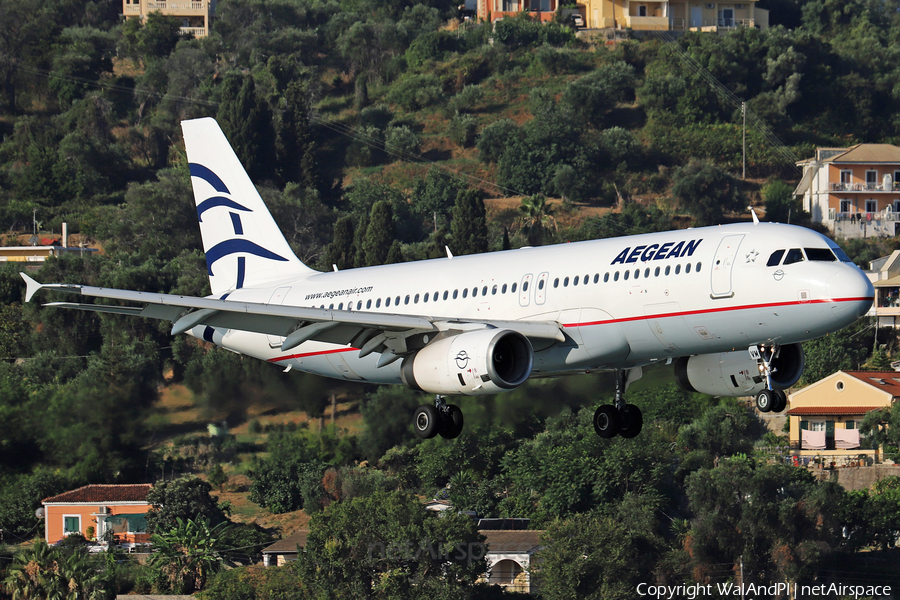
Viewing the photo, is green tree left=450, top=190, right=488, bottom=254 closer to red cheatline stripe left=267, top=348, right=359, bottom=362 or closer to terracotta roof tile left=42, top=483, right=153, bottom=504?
terracotta roof tile left=42, top=483, right=153, bottom=504

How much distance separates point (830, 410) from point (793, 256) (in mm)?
78528

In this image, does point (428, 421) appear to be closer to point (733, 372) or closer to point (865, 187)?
point (733, 372)

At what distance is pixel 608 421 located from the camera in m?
38.5

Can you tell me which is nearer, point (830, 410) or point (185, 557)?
point (185, 557)

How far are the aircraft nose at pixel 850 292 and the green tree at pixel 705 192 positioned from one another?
15341 centimetres

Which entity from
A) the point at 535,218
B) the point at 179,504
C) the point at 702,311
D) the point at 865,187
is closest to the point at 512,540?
the point at 179,504

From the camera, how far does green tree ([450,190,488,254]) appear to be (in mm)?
150500

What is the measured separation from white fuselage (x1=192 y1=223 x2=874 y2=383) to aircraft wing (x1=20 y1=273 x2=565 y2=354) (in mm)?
1000

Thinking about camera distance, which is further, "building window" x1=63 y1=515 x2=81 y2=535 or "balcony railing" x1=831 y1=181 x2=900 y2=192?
"balcony railing" x1=831 y1=181 x2=900 y2=192

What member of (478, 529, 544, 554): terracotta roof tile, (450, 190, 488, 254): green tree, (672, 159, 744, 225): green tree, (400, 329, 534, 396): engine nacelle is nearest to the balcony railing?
(672, 159, 744, 225): green tree

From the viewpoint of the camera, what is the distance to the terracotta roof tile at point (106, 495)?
7593 centimetres

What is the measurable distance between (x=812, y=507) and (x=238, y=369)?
5686cm

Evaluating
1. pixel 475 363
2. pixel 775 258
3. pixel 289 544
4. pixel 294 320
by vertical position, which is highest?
pixel 775 258

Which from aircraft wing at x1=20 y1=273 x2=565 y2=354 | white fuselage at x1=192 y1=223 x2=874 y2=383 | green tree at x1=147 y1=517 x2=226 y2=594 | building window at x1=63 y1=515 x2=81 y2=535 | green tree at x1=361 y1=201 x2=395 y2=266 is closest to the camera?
white fuselage at x1=192 y1=223 x2=874 y2=383
